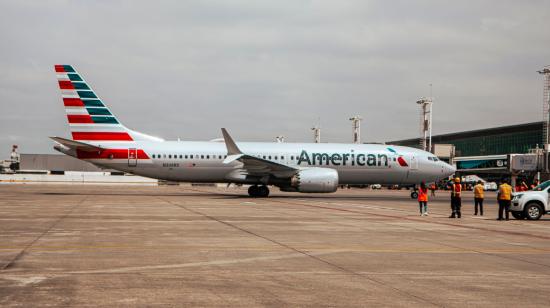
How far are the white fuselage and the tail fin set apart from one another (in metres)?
1.03

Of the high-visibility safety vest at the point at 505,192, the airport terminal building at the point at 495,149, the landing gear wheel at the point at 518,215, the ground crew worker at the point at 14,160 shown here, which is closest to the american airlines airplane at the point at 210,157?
the landing gear wheel at the point at 518,215

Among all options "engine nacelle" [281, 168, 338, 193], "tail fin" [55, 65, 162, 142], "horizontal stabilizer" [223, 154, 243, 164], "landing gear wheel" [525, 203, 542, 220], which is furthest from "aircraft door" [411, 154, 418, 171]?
"tail fin" [55, 65, 162, 142]

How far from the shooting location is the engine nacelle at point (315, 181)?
37062mm

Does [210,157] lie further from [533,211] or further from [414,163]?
[533,211]

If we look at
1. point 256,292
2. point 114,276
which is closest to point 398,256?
point 256,292

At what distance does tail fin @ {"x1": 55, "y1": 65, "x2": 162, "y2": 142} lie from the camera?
37812 mm

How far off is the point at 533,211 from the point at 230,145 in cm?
1816

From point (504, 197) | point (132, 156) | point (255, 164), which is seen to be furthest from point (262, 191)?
point (504, 197)

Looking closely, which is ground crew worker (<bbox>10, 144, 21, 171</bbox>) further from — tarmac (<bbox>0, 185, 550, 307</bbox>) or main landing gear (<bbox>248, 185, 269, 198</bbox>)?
tarmac (<bbox>0, 185, 550, 307</bbox>)

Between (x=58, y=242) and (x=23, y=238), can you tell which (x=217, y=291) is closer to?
(x=58, y=242)

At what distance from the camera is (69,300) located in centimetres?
715

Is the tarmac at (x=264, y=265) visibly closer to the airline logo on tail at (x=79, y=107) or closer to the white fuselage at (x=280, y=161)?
the white fuselage at (x=280, y=161)

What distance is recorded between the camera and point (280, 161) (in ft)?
131

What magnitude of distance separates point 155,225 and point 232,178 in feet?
69.0
